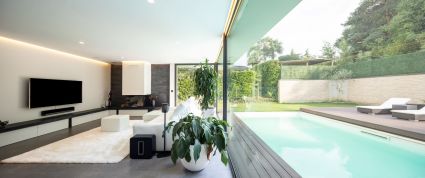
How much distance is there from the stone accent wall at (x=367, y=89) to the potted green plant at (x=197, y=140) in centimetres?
127

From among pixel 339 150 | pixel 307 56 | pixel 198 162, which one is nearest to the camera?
pixel 307 56

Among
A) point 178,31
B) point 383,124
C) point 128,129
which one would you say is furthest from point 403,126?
point 128,129

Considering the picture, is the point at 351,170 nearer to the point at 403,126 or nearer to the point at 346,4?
the point at 403,126

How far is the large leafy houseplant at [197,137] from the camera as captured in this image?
7.81 ft

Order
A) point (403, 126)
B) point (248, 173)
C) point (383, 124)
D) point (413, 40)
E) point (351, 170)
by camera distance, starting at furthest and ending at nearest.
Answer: point (248, 173) < point (351, 170) < point (383, 124) < point (403, 126) < point (413, 40)

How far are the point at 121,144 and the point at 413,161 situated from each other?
13.1ft

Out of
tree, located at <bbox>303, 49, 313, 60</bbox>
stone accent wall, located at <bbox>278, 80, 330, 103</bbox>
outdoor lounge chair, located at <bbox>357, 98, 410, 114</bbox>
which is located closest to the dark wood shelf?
stone accent wall, located at <bbox>278, 80, 330, 103</bbox>

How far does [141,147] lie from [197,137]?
3.77 feet

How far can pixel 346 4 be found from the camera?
85 cm

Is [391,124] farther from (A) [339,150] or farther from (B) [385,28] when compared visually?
(A) [339,150]

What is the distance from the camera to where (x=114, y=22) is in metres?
3.25

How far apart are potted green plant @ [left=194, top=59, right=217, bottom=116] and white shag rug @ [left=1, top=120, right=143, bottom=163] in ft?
6.31

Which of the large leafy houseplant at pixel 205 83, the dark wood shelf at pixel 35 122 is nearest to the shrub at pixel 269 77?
the large leafy houseplant at pixel 205 83

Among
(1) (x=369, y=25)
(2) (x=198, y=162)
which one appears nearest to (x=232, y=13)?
(2) (x=198, y=162)
